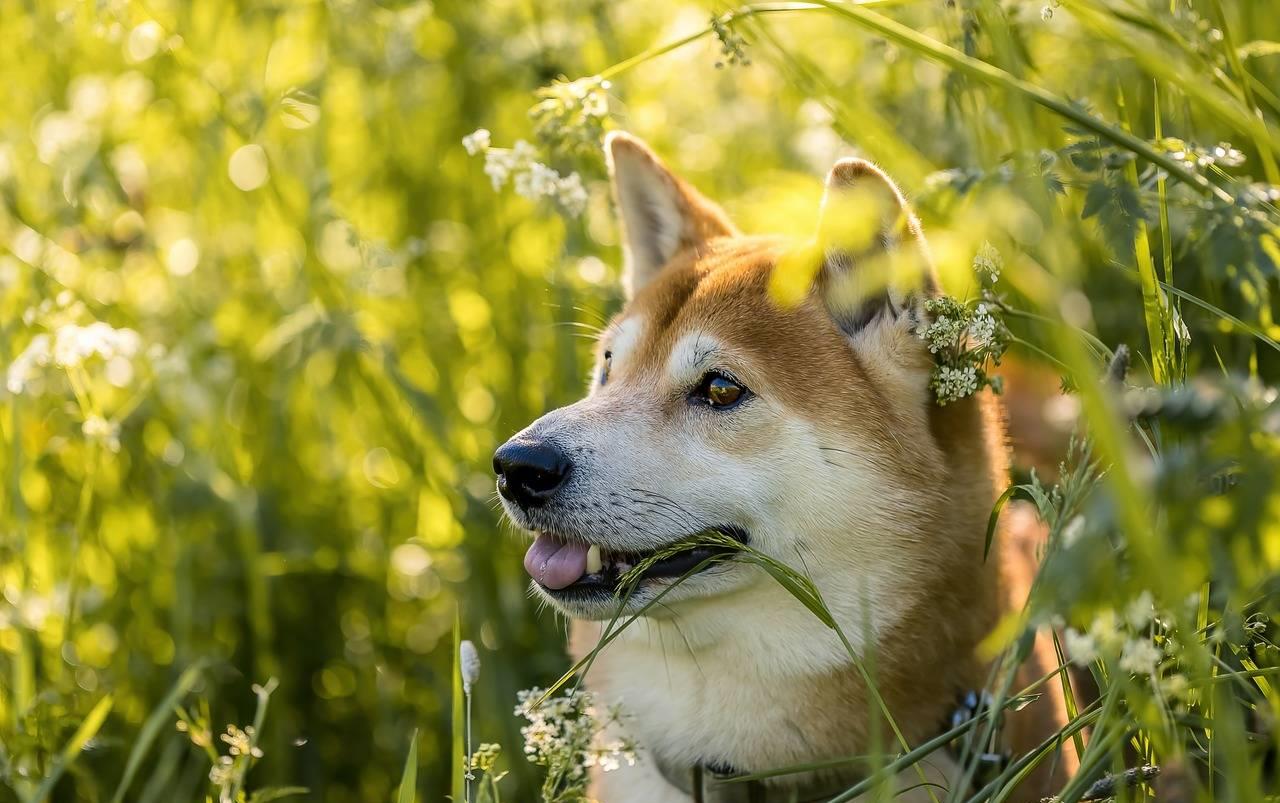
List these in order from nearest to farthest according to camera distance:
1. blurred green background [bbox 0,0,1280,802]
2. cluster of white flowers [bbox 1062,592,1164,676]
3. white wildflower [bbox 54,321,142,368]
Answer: cluster of white flowers [bbox 1062,592,1164,676] → white wildflower [bbox 54,321,142,368] → blurred green background [bbox 0,0,1280,802]

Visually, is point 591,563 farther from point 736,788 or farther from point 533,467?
point 736,788

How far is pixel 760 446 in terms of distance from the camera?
2.29m

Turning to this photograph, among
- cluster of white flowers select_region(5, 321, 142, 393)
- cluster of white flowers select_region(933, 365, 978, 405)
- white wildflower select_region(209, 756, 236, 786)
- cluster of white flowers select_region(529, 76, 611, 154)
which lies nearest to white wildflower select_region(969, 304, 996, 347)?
cluster of white flowers select_region(933, 365, 978, 405)

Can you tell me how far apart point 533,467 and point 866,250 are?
79cm

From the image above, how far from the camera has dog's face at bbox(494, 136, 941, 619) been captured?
86.0 inches

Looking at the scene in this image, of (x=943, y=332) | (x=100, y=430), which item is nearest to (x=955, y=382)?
(x=943, y=332)

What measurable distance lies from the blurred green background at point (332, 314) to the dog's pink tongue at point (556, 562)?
0.67m

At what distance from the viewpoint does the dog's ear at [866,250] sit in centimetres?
192

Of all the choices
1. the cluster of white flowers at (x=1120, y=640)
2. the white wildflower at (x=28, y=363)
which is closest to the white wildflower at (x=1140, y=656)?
the cluster of white flowers at (x=1120, y=640)

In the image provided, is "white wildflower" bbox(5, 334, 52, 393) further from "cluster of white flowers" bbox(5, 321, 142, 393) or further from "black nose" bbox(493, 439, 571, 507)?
"black nose" bbox(493, 439, 571, 507)

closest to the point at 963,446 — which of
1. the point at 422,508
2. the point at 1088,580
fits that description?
the point at 1088,580

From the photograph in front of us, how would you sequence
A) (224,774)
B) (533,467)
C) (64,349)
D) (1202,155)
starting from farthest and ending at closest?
1. (64,349)
2. (533,467)
3. (224,774)
4. (1202,155)

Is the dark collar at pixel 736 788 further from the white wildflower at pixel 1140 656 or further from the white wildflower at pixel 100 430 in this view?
the white wildflower at pixel 100 430

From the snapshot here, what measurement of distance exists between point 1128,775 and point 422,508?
7.16 ft
